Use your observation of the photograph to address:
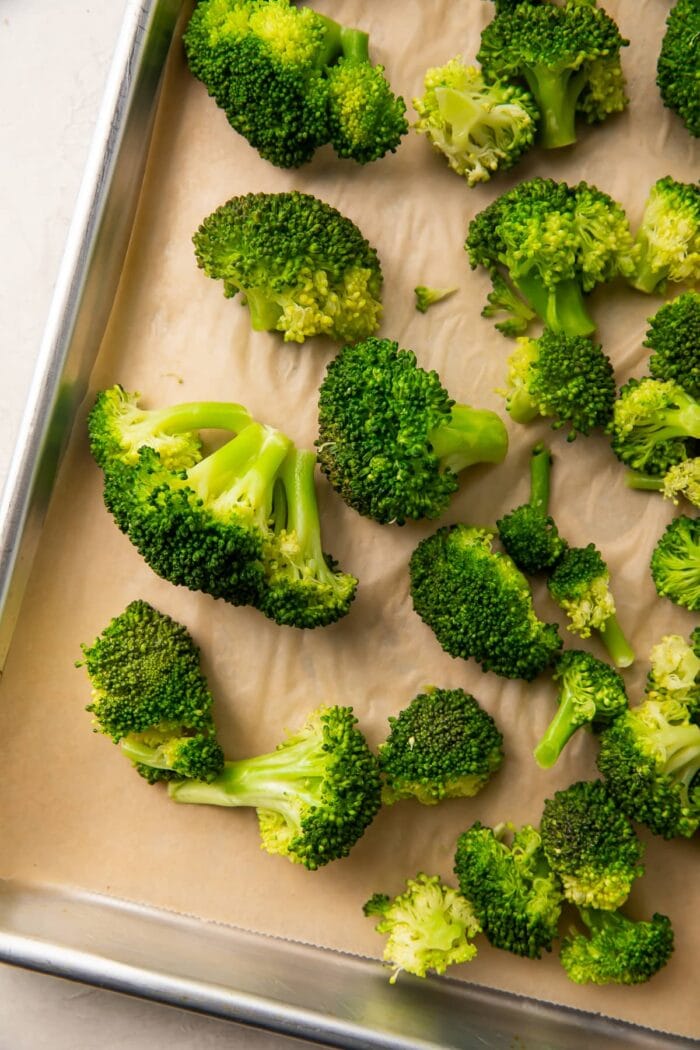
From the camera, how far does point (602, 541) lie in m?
2.28

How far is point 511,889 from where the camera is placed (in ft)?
6.96

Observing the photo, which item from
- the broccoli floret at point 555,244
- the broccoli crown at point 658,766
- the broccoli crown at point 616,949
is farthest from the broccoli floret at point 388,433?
the broccoli crown at point 616,949

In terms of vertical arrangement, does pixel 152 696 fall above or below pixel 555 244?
below

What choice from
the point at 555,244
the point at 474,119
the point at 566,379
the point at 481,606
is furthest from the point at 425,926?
the point at 474,119

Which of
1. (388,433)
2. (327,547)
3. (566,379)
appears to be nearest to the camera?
(388,433)

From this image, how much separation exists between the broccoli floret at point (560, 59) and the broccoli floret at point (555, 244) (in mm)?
168

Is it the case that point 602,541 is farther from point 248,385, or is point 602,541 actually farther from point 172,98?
point 172,98

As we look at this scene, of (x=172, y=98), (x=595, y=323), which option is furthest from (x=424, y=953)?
(x=172, y=98)

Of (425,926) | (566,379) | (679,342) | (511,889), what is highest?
(679,342)

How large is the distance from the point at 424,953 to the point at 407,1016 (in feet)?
0.56

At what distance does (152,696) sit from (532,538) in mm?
888

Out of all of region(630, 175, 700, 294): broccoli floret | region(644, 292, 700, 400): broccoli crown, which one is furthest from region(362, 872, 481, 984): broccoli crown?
region(630, 175, 700, 294): broccoli floret

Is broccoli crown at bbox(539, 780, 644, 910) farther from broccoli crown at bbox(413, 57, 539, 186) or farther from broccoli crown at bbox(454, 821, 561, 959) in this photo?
broccoli crown at bbox(413, 57, 539, 186)

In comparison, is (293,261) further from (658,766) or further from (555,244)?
(658,766)
